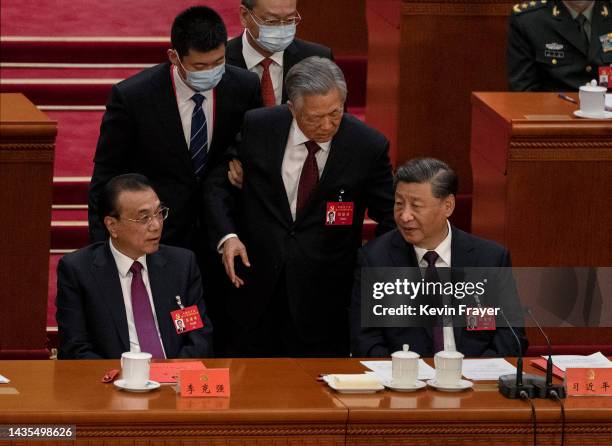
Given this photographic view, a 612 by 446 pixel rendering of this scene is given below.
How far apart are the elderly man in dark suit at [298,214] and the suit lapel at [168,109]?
6.0 inches

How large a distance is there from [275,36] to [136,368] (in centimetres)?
140

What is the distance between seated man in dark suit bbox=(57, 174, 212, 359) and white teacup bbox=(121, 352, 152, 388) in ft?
1.61

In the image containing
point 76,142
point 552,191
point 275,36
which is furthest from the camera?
point 76,142

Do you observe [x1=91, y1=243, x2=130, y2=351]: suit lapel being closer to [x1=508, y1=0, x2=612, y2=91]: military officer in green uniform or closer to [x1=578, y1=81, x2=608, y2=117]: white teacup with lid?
[x1=578, y1=81, x2=608, y2=117]: white teacup with lid

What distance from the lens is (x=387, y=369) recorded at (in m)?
3.94

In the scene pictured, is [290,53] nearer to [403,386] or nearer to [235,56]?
Answer: [235,56]

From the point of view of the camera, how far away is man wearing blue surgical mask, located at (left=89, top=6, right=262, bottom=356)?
14.7 feet

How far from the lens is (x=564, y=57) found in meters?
5.50

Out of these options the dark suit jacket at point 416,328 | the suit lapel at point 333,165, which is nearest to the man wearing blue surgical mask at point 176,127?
the suit lapel at point 333,165

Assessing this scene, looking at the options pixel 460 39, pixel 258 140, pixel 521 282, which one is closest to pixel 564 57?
pixel 460 39

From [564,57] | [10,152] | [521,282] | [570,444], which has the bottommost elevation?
[570,444]

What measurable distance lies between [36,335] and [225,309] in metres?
0.62

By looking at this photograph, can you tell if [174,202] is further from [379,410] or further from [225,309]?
[379,410]

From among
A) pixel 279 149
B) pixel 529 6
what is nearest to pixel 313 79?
pixel 279 149
